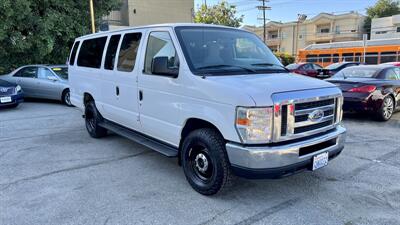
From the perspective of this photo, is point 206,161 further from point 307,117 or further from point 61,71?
point 61,71

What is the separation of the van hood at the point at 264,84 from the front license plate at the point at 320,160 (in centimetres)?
79

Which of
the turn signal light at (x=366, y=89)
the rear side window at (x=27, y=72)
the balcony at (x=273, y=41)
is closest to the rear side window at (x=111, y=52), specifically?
the turn signal light at (x=366, y=89)

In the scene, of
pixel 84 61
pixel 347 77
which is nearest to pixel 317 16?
pixel 347 77

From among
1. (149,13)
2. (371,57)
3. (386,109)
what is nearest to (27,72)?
(386,109)

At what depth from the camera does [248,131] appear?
3.28m

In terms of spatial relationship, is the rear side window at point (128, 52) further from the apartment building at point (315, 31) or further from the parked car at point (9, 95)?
the apartment building at point (315, 31)

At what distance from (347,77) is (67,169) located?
24.6ft

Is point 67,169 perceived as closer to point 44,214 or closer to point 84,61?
point 44,214

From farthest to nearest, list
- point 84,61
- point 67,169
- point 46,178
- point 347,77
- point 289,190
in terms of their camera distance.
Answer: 1. point 347,77
2. point 84,61
3. point 67,169
4. point 46,178
5. point 289,190

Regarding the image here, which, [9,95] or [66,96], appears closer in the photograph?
[9,95]

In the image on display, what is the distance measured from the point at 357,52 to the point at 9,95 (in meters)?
25.8

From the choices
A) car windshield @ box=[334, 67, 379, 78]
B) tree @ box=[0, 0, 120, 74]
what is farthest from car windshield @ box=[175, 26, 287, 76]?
tree @ box=[0, 0, 120, 74]

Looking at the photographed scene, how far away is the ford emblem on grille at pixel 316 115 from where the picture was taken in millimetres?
3604

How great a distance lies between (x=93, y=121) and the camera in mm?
6605
